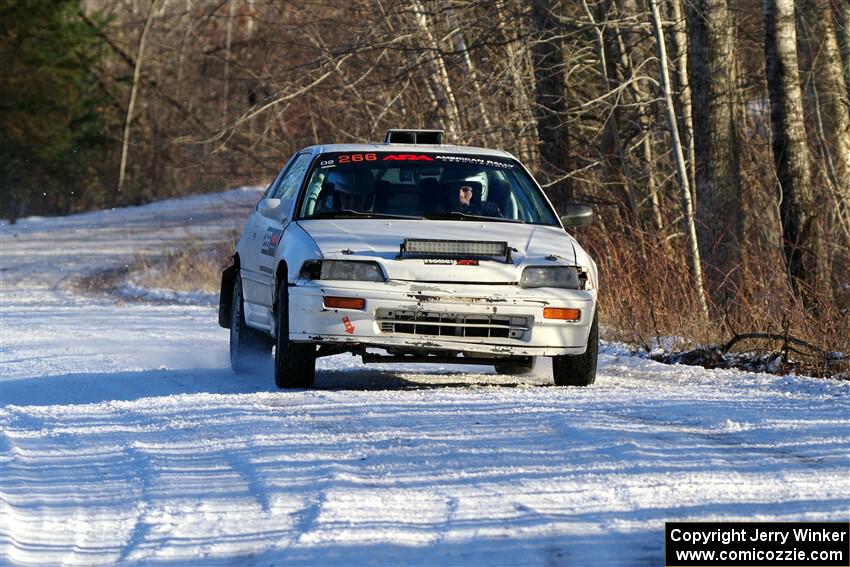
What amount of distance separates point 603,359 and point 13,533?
7.36 m

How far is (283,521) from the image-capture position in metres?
5.56

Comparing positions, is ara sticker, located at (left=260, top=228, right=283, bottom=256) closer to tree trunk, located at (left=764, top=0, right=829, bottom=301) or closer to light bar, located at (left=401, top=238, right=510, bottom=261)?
light bar, located at (left=401, top=238, right=510, bottom=261)

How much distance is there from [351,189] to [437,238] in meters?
1.19

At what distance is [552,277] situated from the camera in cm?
941

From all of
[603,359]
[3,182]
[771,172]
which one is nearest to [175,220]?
[3,182]

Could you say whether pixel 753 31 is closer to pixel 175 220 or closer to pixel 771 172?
pixel 771 172

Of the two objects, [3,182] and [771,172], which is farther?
[3,182]

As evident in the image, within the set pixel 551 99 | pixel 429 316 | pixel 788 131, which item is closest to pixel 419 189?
pixel 429 316

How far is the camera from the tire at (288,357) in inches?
372

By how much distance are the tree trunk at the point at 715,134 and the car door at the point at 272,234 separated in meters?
6.37

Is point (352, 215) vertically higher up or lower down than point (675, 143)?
lower down

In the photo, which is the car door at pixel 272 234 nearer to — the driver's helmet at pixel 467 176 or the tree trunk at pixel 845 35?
the driver's helmet at pixel 467 176

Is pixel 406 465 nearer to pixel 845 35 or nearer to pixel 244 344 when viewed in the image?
pixel 244 344

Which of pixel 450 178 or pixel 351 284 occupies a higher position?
pixel 450 178
